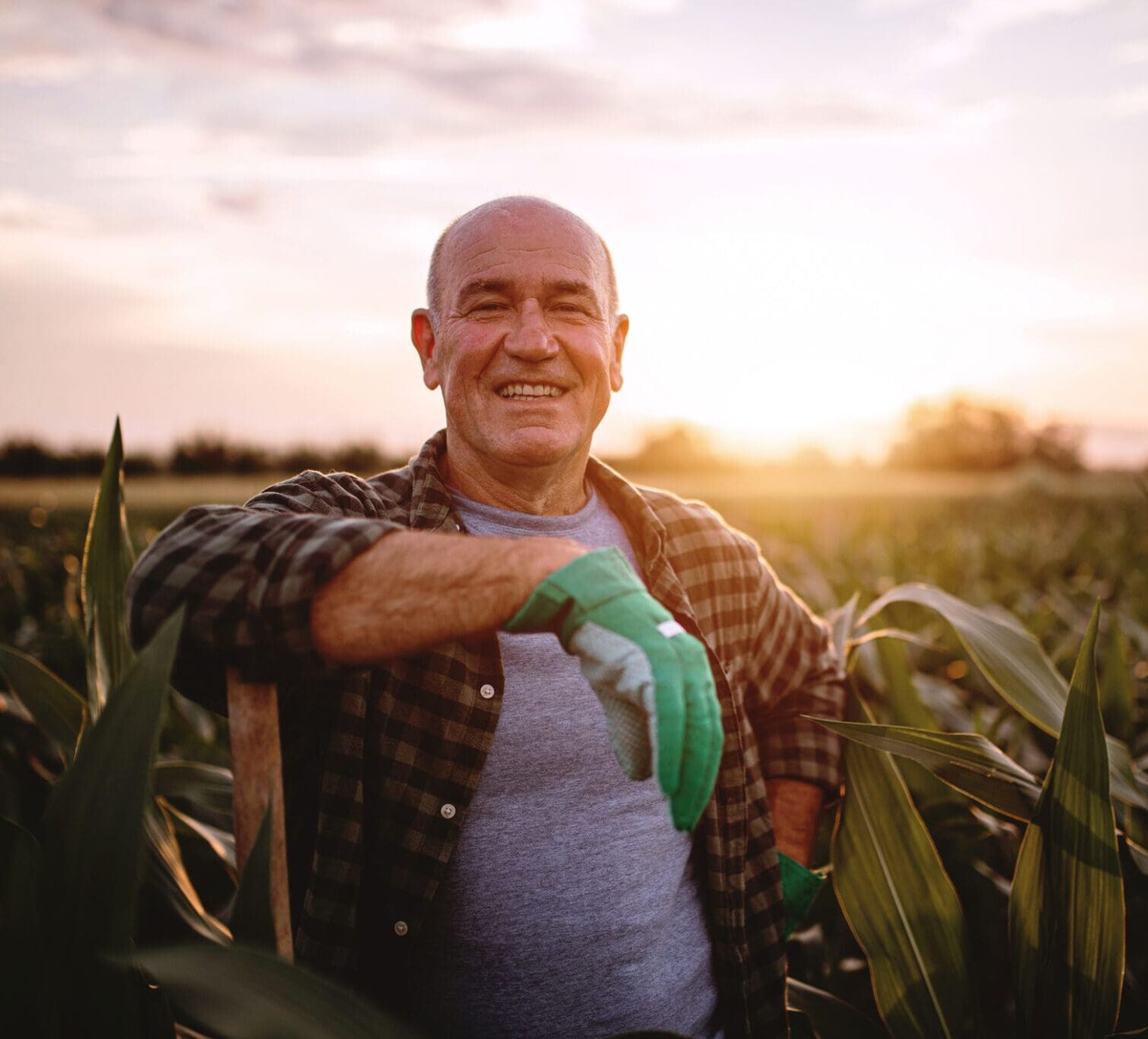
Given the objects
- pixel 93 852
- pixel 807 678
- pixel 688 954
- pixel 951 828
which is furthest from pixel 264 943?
pixel 951 828

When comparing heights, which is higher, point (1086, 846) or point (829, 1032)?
point (1086, 846)

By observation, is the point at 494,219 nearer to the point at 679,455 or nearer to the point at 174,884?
the point at 174,884

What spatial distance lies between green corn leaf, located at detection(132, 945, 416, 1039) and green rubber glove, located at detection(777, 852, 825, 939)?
1.22m

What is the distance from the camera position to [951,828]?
1967 millimetres

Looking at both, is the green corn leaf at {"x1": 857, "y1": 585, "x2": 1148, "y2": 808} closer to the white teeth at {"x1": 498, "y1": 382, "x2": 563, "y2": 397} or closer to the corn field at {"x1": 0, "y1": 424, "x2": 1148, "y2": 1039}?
the corn field at {"x1": 0, "y1": 424, "x2": 1148, "y2": 1039}

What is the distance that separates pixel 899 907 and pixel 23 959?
1299 mm

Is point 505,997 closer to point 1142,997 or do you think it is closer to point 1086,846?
point 1086,846

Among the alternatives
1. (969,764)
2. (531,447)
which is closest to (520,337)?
(531,447)

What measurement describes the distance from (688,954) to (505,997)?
1.27 feet

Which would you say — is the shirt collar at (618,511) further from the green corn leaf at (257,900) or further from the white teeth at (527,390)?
the green corn leaf at (257,900)

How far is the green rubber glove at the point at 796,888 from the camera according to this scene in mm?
1736

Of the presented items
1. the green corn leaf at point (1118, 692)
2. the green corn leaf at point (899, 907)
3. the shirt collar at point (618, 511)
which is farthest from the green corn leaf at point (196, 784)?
the green corn leaf at point (1118, 692)

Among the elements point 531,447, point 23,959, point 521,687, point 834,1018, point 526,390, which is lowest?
point 834,1018

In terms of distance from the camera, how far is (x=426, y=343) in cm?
189
